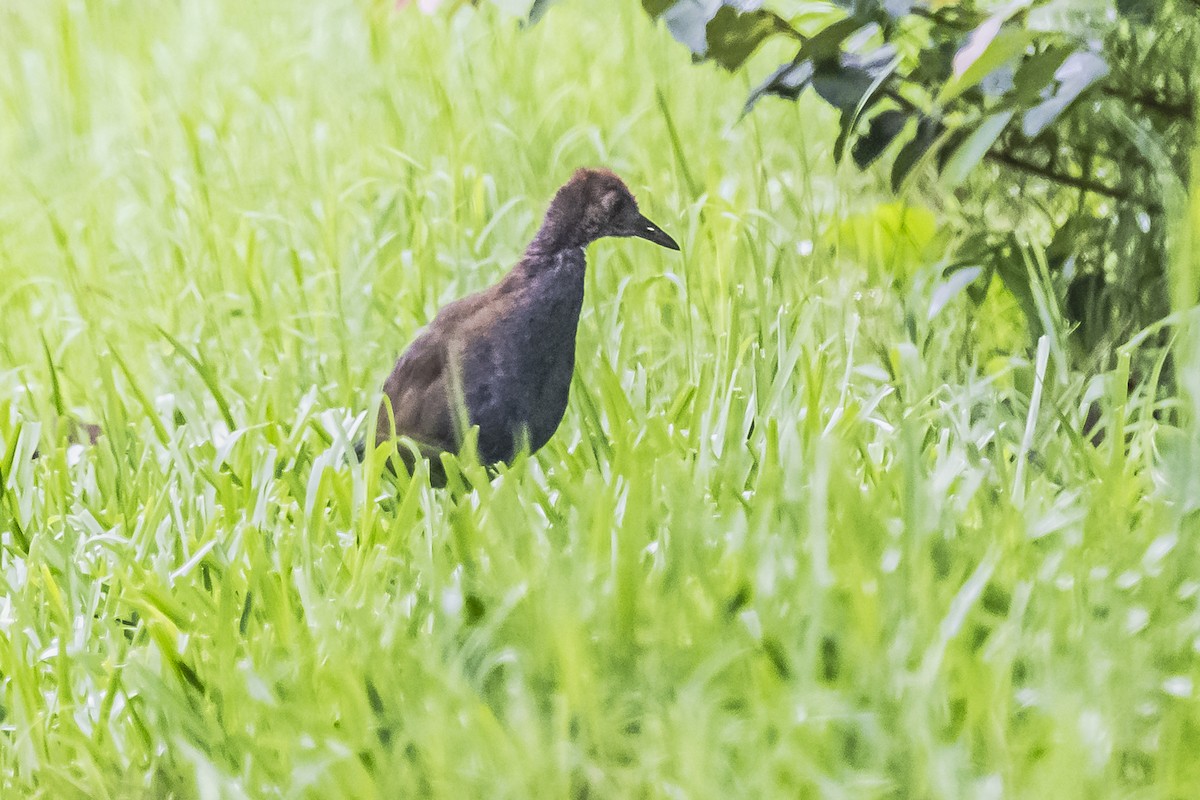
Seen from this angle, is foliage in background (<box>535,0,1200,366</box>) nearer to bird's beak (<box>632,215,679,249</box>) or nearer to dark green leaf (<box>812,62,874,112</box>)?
dark green leaf (<box>812,62,874,112</box>)

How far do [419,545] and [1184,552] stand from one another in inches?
41.8

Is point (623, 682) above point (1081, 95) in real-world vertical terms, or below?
below

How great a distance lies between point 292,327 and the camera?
11.2ft

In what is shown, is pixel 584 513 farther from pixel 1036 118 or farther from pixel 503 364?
pixel 1036 118

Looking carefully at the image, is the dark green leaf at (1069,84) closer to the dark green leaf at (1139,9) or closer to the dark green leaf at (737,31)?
the dark green leaf at (1139,9)

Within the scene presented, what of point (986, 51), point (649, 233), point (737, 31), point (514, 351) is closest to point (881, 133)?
point (737, 31)

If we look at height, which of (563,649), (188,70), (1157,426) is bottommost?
(1157,426)

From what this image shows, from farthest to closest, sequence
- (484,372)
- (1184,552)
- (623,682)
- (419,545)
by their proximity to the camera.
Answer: (484,372) → (419,545) → (1184,552) → (623,682)

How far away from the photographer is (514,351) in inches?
105

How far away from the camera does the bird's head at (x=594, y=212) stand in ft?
9.26

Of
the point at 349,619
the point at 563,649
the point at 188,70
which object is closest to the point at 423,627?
the point at 349,619

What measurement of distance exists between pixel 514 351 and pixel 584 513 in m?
0.60

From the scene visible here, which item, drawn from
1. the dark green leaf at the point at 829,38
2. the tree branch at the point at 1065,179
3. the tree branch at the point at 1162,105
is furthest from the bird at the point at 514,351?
the tree branch at the point at 1162,105

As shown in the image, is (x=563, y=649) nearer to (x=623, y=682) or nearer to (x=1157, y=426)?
(x=623, y=682)
